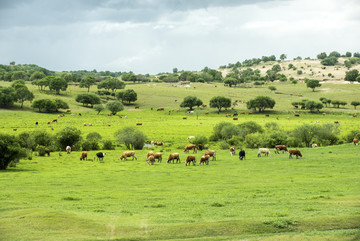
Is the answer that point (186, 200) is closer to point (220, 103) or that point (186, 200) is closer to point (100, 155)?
point (100, 155)

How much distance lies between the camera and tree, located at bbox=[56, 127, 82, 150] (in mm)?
56344

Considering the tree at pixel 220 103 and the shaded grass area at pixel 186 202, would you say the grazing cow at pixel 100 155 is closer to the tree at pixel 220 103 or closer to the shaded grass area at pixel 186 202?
the shaded grass area at pixel 186 202

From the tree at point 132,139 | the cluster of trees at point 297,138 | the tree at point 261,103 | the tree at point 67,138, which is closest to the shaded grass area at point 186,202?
the tree at point 67,138

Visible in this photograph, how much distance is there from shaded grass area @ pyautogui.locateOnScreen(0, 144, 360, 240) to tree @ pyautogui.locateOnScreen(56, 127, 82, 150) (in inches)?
790

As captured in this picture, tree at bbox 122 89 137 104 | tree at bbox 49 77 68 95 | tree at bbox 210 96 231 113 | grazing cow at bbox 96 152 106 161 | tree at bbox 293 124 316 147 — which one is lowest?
grazing cow at bbox 96 152 106 161

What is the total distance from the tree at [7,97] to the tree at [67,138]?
79742 mm

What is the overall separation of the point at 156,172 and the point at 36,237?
2017cm

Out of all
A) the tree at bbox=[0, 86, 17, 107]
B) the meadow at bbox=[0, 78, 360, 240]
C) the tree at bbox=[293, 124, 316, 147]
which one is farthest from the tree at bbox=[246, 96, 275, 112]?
the meadow at bbox=[0, 78, 360, 240]

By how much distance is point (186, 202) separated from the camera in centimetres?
1911

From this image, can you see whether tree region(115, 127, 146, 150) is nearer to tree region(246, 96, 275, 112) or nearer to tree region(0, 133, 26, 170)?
tree region(0, 133, 26, 170)

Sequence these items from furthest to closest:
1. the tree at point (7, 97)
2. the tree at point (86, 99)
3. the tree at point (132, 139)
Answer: the tree at point (86, 99) → the tree at point (7, 97) → the tree at point (132, 139)

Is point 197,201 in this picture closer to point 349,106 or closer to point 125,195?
Answer: point 125,195

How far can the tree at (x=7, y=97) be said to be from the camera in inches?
4884

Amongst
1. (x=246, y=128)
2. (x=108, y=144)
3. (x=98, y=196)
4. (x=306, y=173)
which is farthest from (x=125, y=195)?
(x=246, y=128)
